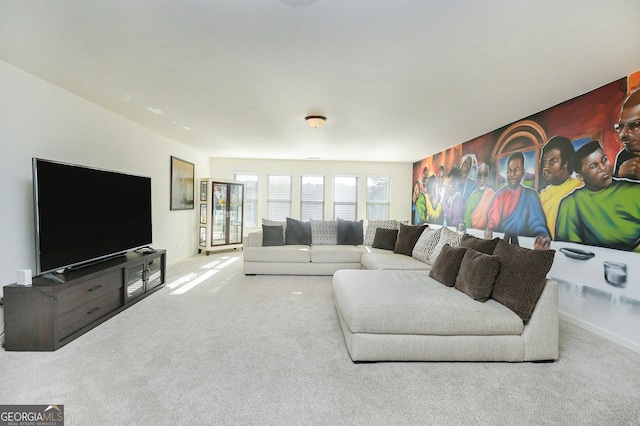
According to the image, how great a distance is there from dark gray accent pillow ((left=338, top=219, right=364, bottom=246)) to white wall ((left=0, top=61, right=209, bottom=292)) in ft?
11.1

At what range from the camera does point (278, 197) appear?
24.7ft

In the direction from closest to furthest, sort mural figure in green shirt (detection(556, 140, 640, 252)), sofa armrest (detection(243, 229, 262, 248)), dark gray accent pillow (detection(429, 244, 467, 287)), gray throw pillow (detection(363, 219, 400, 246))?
mural figure in green shirt (detection(556, 140, 640, 252)) < dark gray accent pillow (detection(429, 244, 467, 287)) < sofa armrest (detection(243, 229, 262, 248)) < gray throw pillow (detection(363, 219, 400, 246))

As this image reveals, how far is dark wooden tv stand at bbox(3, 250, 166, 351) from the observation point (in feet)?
6.98

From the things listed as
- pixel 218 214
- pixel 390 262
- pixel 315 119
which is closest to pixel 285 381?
pixel 390 262

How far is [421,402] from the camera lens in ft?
5.40

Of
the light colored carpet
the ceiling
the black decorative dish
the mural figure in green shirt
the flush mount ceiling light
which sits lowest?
the light colored carpet

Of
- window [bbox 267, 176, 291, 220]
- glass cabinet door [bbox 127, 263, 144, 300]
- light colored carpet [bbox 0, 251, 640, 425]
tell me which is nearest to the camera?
light colored carpet [bbox 0, 251, 640, 425]

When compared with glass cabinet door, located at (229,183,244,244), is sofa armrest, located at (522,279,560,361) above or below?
below

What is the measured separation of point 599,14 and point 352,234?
13.1ft

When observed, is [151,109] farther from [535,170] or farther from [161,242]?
[535,170]

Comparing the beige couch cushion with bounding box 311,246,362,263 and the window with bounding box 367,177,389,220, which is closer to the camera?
the beige couch cushion with bounding box 311,246,362,263

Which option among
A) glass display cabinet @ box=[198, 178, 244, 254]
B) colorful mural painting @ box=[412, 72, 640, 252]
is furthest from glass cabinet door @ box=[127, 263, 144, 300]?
colorful mural painting @ box=[412, 72, 640, 252]

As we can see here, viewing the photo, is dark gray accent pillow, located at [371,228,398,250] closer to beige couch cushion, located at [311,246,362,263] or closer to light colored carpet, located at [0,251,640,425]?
beige couch cushion, located at [311,246,362,263]

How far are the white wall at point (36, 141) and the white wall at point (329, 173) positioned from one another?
3.20m
